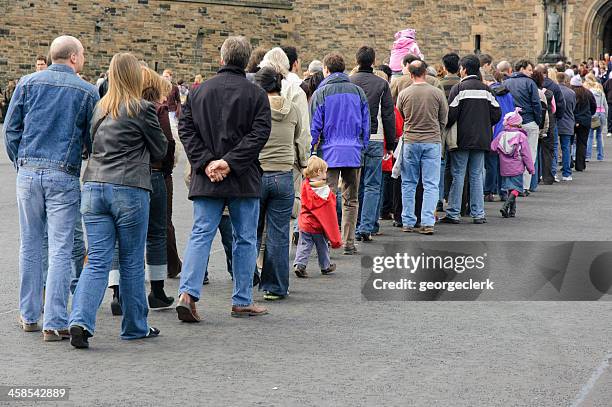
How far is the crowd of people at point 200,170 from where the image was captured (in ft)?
24.1

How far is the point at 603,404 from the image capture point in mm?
6062

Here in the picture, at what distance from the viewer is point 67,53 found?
7520mm

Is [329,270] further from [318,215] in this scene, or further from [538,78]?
[538,78]

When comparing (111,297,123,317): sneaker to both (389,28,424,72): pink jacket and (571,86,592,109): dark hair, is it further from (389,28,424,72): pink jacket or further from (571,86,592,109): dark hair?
(571,86,592,109): dark hair

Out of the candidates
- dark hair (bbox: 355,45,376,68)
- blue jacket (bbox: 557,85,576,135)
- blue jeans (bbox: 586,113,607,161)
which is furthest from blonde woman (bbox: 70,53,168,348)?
blue jeans (bbox: 586,113,607,161)

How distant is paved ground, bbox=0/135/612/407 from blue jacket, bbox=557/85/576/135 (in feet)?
32.5

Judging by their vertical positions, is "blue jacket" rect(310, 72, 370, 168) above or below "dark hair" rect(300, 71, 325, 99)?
below

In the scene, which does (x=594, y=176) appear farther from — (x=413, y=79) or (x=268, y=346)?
(x=268, y=346)

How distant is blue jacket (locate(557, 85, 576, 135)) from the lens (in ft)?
61.7

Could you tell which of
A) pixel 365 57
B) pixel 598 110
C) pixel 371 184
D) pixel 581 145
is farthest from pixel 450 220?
pixel 598 110

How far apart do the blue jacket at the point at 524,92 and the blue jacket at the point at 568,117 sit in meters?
2.56

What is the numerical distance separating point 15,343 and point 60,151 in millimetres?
1167

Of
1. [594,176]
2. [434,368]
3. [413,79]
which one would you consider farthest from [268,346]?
[594,176]

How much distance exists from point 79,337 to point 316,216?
3.10 meters
